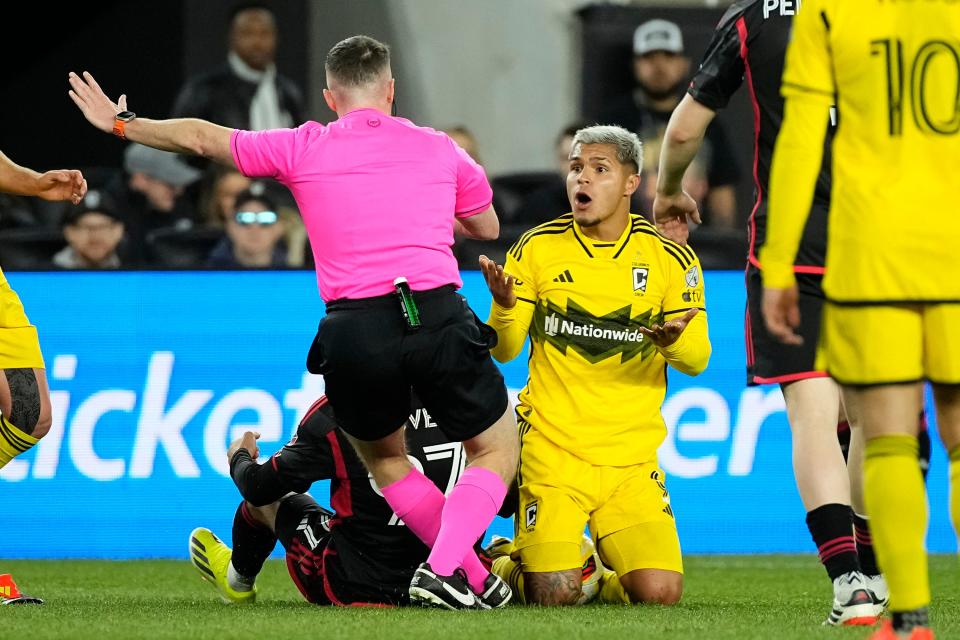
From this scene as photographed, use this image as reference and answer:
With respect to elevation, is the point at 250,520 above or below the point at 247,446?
below

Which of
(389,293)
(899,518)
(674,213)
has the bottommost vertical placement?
(899,518)

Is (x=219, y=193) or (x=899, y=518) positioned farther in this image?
(x=219, y=193)

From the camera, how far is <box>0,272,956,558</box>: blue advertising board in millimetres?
7152

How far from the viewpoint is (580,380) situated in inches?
208

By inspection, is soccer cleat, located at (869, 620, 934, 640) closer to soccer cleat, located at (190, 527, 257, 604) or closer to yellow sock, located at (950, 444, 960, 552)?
yellow sock, located at (950, 444, 960, 552)

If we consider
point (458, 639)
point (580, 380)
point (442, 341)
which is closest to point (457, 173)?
point (442, 341)

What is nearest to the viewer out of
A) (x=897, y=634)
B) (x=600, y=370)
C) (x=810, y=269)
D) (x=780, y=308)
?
(x=897, y=634)

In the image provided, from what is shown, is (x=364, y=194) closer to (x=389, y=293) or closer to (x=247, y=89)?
(x=389, y=293)

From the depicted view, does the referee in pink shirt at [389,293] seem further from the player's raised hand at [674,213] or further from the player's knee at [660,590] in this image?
the player's raised hand at [674,213]

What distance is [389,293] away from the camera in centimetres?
462

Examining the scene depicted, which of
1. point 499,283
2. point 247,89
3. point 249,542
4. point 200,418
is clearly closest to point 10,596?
point 249,542

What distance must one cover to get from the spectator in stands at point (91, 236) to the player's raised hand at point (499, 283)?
3.59 m

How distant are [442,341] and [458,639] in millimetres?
1040

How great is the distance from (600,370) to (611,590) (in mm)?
757
